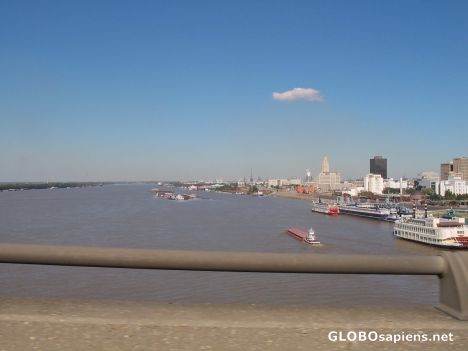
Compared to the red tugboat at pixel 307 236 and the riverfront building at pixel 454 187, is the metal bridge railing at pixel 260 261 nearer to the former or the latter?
the red tugboat at pixel 307 236

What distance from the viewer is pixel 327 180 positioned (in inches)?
4464

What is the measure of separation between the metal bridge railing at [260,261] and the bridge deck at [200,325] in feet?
0.49

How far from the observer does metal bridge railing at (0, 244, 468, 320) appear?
162cm

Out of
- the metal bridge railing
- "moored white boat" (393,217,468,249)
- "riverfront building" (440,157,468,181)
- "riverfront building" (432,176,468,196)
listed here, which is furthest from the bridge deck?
"riverfront building" (440,157,468,181)

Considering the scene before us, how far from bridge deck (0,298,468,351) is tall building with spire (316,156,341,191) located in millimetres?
108383

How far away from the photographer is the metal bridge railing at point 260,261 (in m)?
1.62

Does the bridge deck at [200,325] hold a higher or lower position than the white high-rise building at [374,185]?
lower

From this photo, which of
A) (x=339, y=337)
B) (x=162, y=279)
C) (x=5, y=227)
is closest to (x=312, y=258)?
(x=339, y=337)

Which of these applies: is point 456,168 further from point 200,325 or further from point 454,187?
point 200,325

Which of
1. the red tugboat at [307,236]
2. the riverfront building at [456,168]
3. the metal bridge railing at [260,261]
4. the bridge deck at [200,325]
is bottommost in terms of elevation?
the red tugboat at [307,236]

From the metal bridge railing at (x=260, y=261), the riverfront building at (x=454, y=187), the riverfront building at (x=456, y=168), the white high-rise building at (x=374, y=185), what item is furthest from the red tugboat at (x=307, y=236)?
the riverfront building at (x=456, y=168)

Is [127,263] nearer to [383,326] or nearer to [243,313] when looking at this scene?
[243,313]

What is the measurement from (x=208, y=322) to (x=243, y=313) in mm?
176

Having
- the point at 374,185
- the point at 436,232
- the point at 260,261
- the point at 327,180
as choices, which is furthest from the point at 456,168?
the point at 260,261
